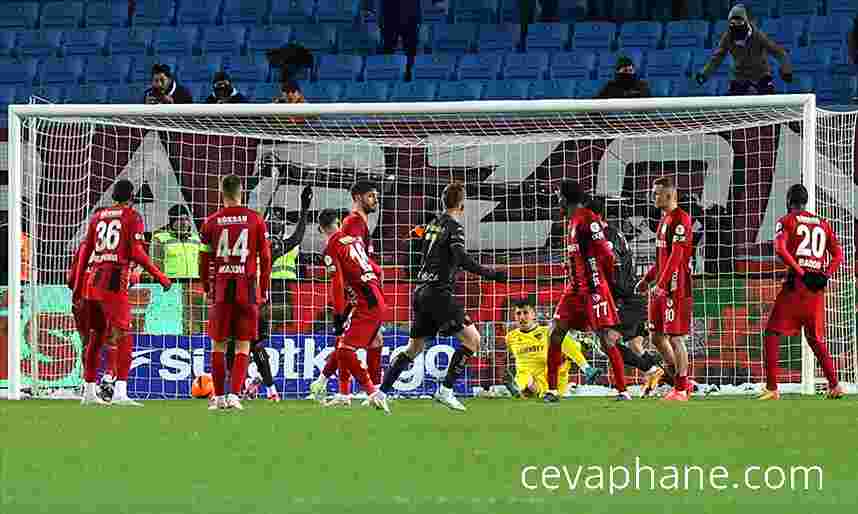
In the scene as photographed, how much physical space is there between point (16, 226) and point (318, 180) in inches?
120

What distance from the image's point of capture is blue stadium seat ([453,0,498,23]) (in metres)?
22.3

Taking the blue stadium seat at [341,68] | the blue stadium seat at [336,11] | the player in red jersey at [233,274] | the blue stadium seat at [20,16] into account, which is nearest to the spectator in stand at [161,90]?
the blue stadium seat at [341,68]

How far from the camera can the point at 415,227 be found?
1672cm

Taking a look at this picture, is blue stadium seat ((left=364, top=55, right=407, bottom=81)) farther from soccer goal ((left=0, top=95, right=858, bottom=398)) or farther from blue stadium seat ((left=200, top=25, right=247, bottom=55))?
soccer goal ((left=0, top=95, right=858, bottom=398))

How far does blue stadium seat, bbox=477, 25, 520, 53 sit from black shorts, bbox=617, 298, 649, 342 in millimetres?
6848

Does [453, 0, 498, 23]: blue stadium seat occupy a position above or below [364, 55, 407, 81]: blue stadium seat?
above

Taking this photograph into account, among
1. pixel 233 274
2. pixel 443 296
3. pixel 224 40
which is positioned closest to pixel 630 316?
pixel 443 296

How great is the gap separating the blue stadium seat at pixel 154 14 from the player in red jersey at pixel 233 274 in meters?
11.1

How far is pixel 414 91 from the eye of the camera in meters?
20.5

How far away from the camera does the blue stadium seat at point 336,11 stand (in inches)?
892

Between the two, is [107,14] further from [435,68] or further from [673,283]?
[673,283]

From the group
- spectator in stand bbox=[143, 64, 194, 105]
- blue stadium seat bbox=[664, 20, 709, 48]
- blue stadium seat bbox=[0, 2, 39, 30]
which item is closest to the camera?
spectator in stand bbox=[143, 64, 194, 105]

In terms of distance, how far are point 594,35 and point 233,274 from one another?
9.77 m

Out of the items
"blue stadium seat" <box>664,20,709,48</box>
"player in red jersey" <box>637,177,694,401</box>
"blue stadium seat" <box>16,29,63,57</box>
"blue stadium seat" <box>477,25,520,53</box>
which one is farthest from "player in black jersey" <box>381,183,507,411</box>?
"blue stadium seat" <box>16,29,63,57</box>
